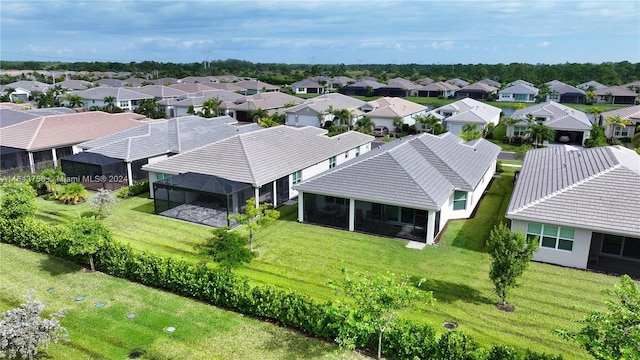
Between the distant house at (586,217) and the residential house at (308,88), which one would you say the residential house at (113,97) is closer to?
the residential house at (308,88)

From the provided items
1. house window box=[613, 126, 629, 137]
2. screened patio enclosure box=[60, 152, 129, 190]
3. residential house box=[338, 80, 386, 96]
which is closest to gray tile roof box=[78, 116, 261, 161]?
screened patio enclosure box=[60, 152, 129, 190]

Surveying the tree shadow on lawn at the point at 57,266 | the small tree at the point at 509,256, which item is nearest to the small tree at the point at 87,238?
the tree shadow on lawn at the point at 57,266

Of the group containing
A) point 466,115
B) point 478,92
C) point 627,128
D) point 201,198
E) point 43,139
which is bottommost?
point 201,198

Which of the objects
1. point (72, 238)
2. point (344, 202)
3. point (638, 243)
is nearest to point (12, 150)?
point (72, 238)

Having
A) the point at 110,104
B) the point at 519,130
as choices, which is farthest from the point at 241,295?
the point at 110,104

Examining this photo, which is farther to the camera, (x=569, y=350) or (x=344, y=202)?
(x=344, y=202)

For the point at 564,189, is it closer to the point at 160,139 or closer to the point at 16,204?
the point at 16,204

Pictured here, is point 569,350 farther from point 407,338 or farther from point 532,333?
point 407,338
